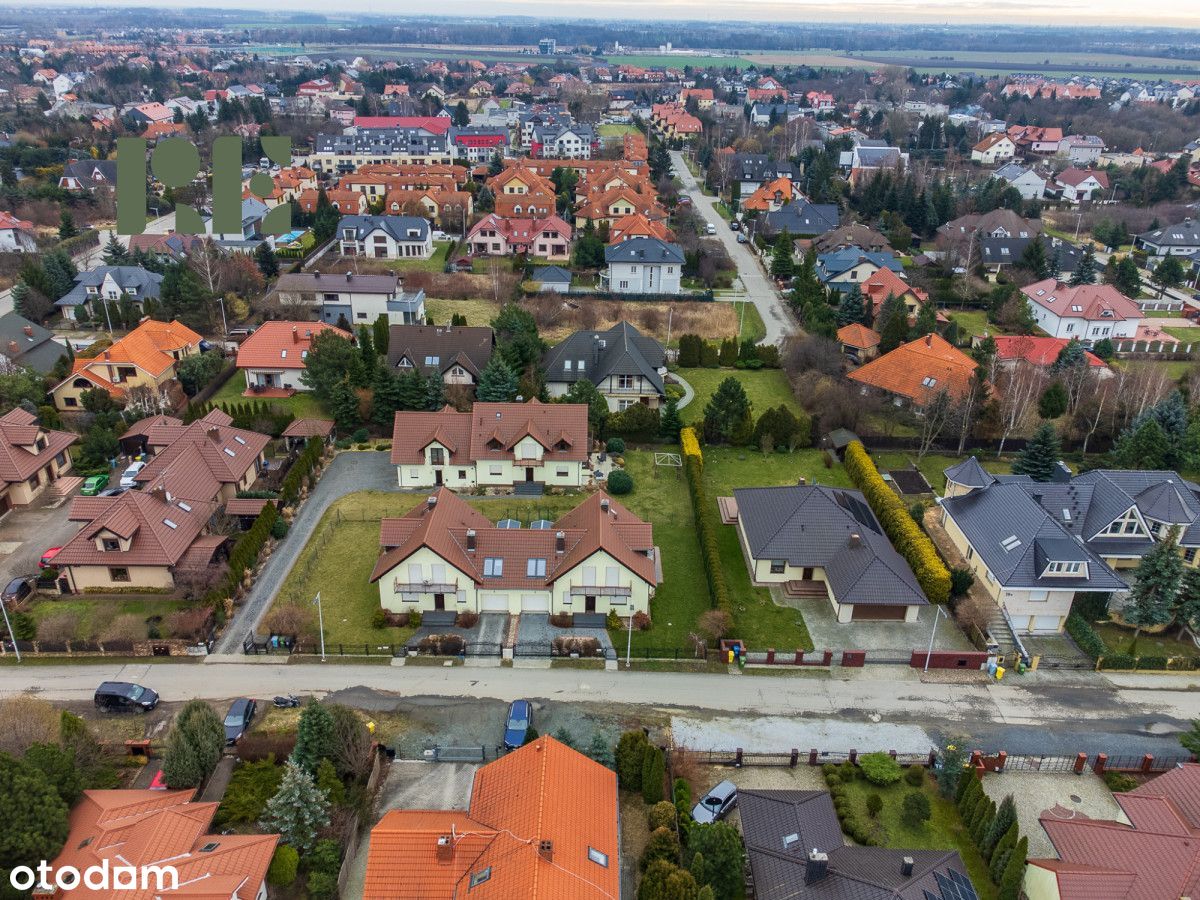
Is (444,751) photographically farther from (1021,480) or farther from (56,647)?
(1021,480)

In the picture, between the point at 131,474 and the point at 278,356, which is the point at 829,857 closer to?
the point at 131,474

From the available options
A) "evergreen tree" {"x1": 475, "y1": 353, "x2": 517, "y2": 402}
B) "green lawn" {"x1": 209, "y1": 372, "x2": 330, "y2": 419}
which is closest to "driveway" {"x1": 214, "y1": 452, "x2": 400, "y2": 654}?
"green lawn" {"x1": 209, "y1": 372, "x2": 330, "y2": 419}

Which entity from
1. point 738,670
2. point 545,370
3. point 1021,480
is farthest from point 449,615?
point 1021,480

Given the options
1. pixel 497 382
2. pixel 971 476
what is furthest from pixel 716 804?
pixel 497 382

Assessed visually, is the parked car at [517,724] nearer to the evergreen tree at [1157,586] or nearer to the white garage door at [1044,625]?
the white garage door at [1044,625]

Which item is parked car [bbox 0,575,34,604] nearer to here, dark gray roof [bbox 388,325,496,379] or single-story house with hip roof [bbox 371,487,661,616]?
single-story house with hip roof [bbox 371,487,661,616]
